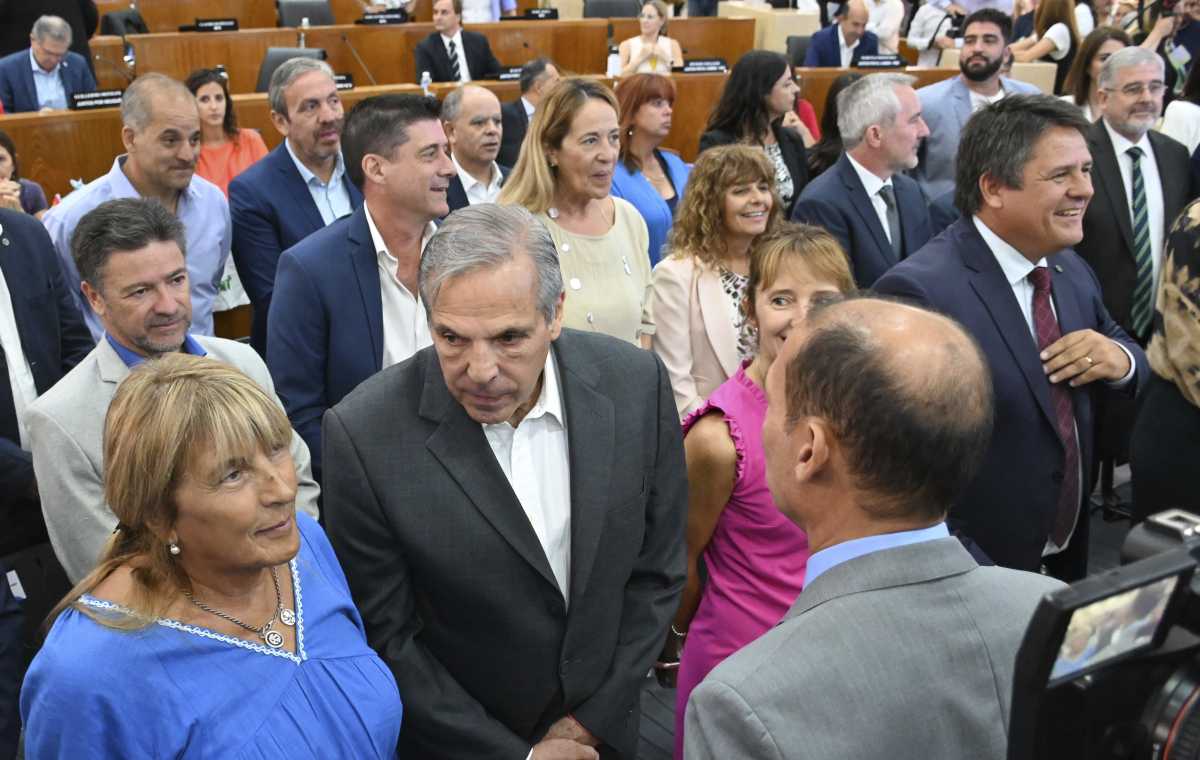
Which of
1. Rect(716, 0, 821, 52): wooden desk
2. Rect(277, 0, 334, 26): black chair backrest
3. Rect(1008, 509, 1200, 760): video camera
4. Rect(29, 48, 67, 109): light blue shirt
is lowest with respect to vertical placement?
Rect(1008, 509, 1200, 760): video camera

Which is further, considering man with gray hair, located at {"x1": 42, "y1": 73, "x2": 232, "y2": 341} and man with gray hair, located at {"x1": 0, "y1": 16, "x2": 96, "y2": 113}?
man with gray hair, located at {"x1": 0, "y1": 16, "x2": 96, "y2": 113}

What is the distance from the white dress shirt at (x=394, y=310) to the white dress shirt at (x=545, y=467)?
3.05 feet

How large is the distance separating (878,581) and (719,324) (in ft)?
6.27

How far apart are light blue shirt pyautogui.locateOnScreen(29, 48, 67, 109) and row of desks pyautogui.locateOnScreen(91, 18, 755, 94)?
74cm

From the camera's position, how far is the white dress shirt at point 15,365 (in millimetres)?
2869

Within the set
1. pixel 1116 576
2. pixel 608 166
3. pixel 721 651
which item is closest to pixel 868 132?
pixel 608 166

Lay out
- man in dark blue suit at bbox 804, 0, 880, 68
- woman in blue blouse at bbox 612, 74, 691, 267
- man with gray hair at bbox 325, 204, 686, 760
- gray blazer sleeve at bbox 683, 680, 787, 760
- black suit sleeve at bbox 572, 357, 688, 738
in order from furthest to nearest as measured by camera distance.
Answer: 1. man in dark blue suit at bbox 804, 0, 880, 68
2. woman in blue blouse at bbox 612, 74, 691, 267
3. black suit sleeve at bbox 572, 357, 688, 738
4. man with gray hair at bbox 325, 204, 686, 760
5. gray blazer sleeve at bbox 683, 680, 787, 760

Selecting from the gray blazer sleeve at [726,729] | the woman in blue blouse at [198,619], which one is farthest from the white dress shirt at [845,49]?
the gray blazer sleeve at [726,729]

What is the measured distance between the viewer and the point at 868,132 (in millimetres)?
4070

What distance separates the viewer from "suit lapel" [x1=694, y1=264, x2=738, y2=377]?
313cm

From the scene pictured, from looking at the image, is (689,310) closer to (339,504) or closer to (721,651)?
(721,651)

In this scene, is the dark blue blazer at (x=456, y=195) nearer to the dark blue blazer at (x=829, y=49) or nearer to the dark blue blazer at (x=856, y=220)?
the dark blue blazer at (x=856, y=220)

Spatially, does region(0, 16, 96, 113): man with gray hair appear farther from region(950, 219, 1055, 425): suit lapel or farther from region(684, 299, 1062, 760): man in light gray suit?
region(684, 299, 1062, 760): man in light gray suit

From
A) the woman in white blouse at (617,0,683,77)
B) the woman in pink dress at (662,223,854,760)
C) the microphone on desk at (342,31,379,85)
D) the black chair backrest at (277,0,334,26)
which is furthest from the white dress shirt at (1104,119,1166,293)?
the black chair backrest at (277,0,334,26)
